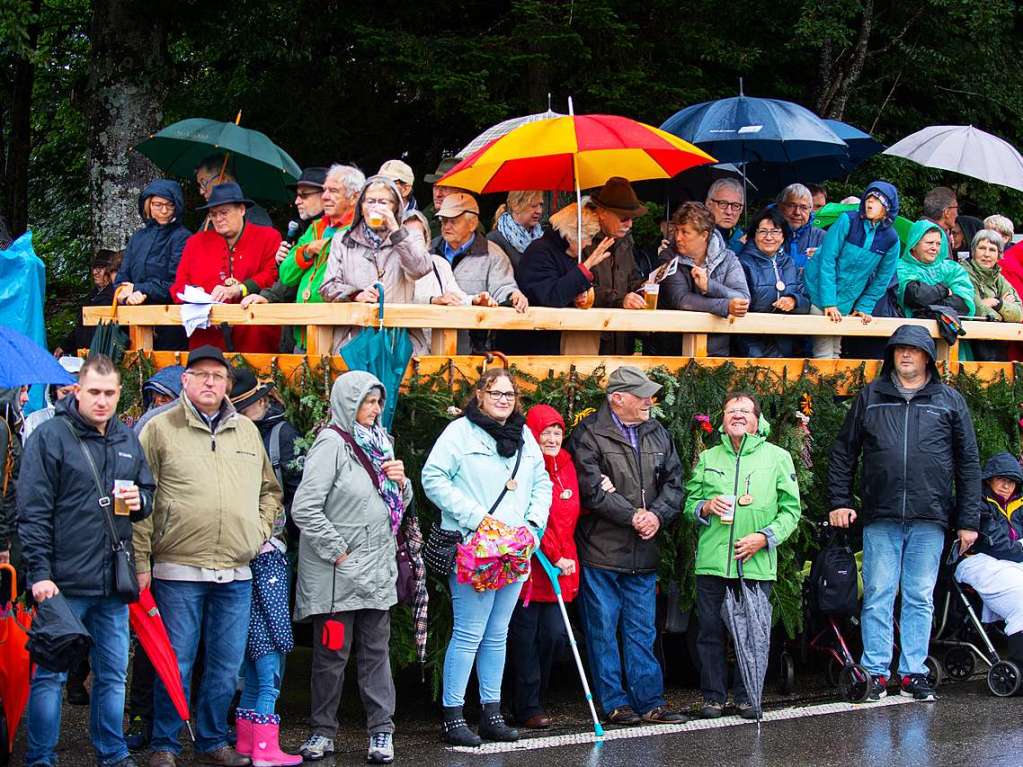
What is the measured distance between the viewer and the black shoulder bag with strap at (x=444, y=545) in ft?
24.6

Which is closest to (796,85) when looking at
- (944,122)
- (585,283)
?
(944,122)

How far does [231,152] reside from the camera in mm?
9938

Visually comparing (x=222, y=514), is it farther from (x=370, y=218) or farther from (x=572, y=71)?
(x=572, y=71)

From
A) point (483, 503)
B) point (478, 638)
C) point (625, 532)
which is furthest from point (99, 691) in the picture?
point (625, 532)

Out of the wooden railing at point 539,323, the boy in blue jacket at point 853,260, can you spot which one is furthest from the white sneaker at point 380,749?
the boy in blue jacket at point 853,260

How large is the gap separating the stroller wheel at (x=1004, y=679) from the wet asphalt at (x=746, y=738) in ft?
0.22

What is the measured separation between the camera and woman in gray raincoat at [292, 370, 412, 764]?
701 cm

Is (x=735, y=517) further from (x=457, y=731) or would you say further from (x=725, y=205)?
(x=725, y=205)

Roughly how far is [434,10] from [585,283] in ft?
23.9

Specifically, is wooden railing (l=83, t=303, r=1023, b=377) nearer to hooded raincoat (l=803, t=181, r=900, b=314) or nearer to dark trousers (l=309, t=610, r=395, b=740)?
hooded raincoat (l=803, t=181, r=900, b=314)

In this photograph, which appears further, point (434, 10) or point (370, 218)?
point (434, 10)

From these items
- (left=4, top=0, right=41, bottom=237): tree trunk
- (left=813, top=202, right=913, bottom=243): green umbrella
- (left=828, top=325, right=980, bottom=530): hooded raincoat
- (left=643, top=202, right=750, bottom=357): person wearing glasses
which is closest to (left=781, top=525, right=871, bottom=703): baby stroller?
(left=828, top=325, right=980, bottom=530): hooded raincoat

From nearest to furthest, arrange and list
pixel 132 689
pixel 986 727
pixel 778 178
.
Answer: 1. pixel 132 689
2. pixel 986 727
3. pixel 778 178

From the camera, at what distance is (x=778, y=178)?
11.6 meters
